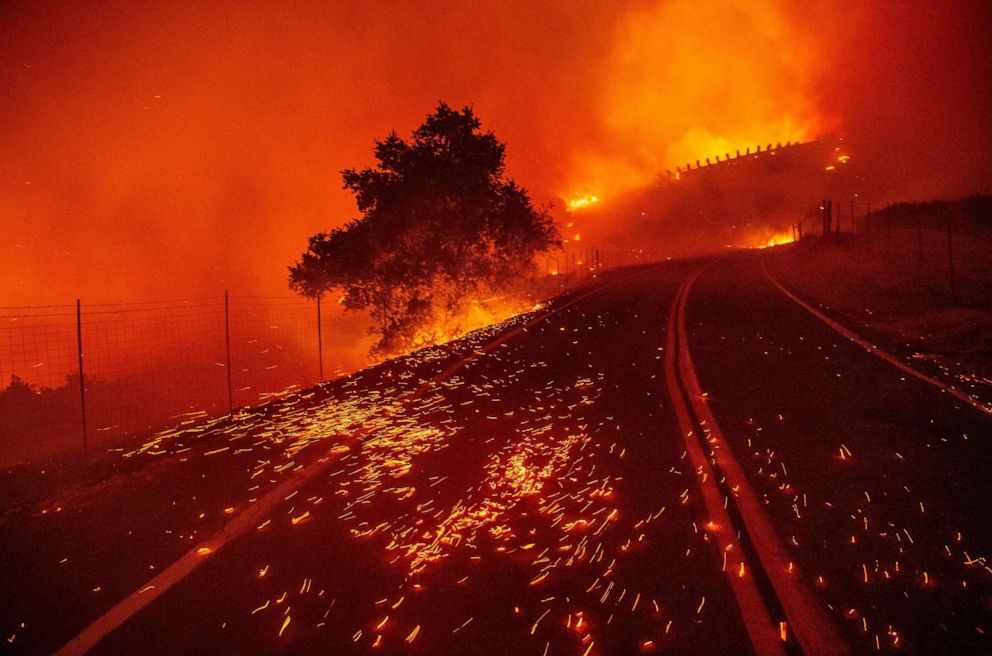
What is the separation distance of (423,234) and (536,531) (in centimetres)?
1759

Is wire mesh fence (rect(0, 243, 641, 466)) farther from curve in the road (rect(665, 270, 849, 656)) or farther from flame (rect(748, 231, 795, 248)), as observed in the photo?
flame (rect(748, 231, 795, 248))

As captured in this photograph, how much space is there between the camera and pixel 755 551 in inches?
144

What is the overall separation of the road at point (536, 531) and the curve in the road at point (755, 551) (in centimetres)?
2

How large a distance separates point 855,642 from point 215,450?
232 inches

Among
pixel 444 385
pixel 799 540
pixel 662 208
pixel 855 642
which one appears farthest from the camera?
pixel 662 208

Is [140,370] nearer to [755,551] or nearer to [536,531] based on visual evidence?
[536,531]

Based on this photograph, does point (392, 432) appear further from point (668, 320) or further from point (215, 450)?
point (668, 320)

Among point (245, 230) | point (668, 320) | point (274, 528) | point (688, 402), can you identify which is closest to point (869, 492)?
point (688, 402)

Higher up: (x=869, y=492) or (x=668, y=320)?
(x=668, y=320)

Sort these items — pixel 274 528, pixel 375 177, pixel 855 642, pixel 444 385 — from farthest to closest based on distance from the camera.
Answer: pixel 375 177, pixel 444 385, pixel 274 528, pixel 855 642

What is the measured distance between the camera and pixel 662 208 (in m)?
136

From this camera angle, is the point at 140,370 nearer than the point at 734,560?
No

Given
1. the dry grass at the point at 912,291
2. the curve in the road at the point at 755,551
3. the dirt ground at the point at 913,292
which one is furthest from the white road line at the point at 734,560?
the dry grass at the point at 912,291

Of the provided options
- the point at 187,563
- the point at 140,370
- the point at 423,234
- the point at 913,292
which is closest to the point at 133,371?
the point at 140,370
